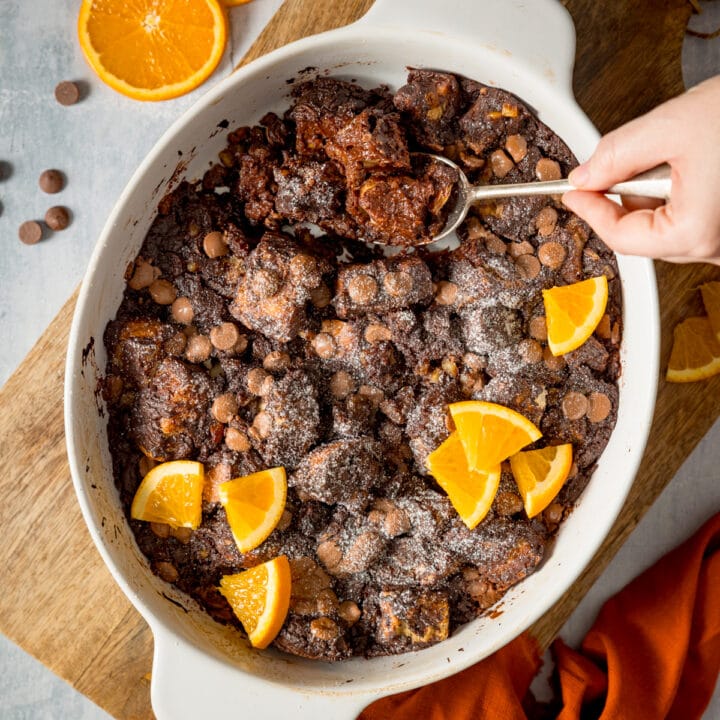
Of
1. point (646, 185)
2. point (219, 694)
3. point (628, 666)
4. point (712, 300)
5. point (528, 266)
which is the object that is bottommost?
point (628, 666)

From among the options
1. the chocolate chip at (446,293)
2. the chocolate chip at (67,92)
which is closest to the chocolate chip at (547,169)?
the chocolate chip at (446,293)

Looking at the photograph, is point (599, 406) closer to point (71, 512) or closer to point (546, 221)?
point (546, 221)

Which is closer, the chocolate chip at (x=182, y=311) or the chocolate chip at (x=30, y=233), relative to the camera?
the chocolate chip at (x=182, y=311)

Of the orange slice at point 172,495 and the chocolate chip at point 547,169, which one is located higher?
the chocolate chip at point 547,169

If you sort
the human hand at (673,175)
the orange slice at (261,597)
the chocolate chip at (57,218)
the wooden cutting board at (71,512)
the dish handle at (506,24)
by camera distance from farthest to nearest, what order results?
the chocolate chip at (57,218), the wooden cutting board at (71,512), the orange slice at (261,597), the dish handle at (506,24), the human hand at (673,175)

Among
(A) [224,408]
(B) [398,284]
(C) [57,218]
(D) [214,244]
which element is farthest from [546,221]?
(C) [57,218]

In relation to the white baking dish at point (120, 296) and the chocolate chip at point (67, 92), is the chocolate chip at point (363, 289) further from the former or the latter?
the chocolate chip at point (67, 92)
